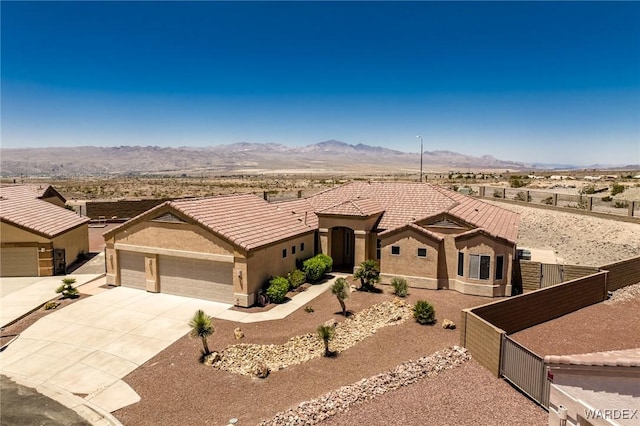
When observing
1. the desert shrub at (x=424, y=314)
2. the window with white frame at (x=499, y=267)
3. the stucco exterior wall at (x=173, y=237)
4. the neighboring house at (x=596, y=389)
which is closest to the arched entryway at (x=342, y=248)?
the stucco exterior wall at (x=173, y=237)

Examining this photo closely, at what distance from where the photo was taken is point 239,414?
12.3m

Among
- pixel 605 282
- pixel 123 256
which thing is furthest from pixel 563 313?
pixel 123 256

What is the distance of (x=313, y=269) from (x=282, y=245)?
233 cm

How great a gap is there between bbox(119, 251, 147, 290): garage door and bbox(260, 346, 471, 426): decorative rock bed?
49.3 ft

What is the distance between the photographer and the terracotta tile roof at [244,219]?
21531 mm

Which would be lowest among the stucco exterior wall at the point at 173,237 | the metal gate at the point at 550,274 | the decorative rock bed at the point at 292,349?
the decorative rock bed at the point at 292,349

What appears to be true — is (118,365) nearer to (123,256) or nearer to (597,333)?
(123,256)

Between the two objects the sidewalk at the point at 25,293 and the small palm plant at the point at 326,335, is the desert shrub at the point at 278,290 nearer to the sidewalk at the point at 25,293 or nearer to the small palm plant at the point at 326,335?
the small palm plant at the point at 326,335

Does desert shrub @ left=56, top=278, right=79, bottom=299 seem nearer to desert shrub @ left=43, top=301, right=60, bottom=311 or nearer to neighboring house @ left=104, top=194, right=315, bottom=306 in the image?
desert shrub @ left=43, top=301, right=60, bottom=311

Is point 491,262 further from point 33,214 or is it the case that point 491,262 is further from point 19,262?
point 33,214

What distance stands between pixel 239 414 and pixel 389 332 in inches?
284

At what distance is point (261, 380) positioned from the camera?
46.3 ft

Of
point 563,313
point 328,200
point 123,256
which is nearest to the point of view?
point 563,313

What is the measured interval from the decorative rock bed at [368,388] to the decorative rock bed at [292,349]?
2.59 m
